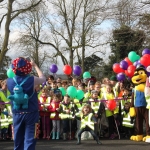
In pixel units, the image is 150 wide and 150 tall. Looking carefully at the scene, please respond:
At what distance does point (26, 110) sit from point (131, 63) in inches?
229

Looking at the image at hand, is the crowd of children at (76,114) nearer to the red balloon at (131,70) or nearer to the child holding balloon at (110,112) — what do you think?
the child holding balloon at (110,112)

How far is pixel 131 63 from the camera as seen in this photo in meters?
10.6

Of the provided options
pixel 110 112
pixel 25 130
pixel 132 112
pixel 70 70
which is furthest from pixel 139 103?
pixel 25 130

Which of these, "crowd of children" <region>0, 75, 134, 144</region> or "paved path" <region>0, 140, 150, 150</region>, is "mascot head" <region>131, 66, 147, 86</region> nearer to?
"crowd of children" <region>0, 75, 134, 144</region>

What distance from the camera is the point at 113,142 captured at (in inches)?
356

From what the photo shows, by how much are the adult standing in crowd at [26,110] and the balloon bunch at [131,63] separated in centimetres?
457

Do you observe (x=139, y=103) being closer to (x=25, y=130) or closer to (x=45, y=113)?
(x=45, y=113)

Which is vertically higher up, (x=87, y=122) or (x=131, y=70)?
(x=131, y=70)

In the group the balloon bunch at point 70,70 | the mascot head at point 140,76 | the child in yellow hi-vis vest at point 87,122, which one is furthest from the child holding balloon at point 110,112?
the balloon bunch at point 70,70

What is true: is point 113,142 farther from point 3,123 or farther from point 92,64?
point 92,64

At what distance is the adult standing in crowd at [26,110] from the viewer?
5398 millimetres

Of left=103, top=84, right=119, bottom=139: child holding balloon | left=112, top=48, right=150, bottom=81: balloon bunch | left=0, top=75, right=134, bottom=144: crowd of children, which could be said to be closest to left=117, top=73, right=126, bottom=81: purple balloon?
left=112, top=48, right=150, bottom=81: balloon bunch

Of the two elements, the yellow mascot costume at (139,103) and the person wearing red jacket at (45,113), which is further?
the person wearing red jacket at (45,113)

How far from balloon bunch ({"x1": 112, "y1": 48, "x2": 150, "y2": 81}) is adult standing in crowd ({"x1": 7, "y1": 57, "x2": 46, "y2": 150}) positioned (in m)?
4.57
